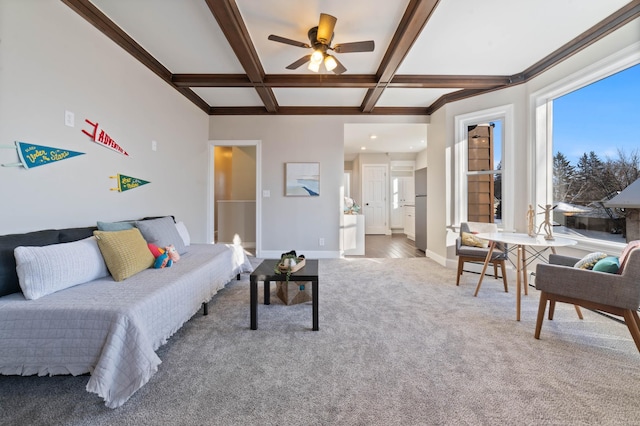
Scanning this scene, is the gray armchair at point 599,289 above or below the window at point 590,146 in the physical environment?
below

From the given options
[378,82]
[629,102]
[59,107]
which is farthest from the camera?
[378,82]

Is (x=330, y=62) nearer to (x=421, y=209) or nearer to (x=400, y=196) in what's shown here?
(x=421, y=209)

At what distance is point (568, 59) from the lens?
2.80 m

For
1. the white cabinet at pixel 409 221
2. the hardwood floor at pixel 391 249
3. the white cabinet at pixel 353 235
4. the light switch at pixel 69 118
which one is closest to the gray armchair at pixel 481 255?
the hardwood floor at pixel 391 249

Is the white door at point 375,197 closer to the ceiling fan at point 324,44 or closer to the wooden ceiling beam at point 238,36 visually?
the wooden ceiling beam at point 238,36

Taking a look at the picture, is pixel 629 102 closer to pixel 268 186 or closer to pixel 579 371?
pixel 579 371

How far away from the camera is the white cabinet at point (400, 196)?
7.84 meters

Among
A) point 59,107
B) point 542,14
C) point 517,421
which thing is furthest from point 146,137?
point 542,14

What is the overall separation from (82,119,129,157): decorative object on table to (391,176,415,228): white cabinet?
6.88m

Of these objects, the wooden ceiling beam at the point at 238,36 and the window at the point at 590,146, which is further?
the window at the point at 590,146

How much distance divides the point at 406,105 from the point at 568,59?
2065 millimetres

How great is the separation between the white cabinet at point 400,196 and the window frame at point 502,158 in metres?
3.87

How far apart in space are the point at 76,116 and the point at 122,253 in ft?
4.15

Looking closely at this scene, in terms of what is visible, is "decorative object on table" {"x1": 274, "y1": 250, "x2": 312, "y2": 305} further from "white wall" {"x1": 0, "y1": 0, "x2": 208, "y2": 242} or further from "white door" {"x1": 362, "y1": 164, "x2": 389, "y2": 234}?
"white door" {"x1": 362, "y1": 164, "x2": 389, "y2": 234}
